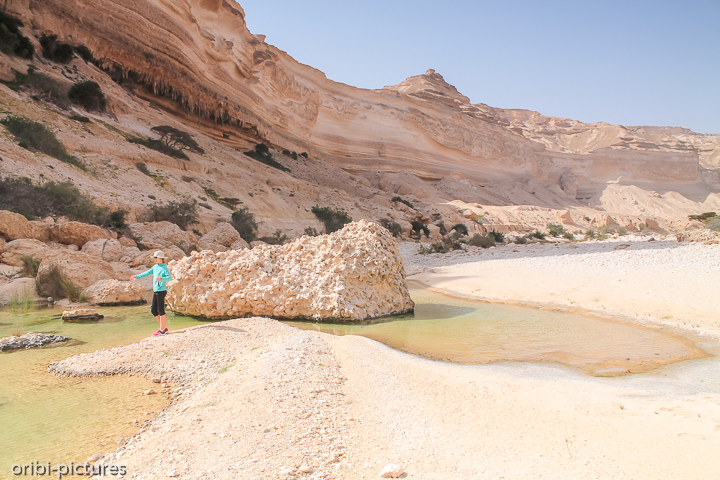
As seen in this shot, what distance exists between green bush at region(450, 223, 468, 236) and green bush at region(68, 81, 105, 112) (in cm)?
1966

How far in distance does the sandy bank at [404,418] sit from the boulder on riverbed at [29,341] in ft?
3.09

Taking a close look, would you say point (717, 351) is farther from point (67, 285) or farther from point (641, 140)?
point (641, 140)

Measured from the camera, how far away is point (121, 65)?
21.9 metres

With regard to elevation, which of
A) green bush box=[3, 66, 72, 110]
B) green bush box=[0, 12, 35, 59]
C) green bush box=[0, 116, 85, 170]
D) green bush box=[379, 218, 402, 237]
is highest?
green bush box=[0, 12, 35, 59]

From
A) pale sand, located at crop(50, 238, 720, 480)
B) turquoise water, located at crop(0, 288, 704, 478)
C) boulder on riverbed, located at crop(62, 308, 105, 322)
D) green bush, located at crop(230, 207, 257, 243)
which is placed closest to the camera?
pale sand, located at crop(50, 238, 720, 480)

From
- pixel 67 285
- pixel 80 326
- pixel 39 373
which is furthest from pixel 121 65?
→ pixel 39 373

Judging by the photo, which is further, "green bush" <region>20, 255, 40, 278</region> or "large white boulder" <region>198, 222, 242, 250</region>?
"large white boulder" <region>198, 222, 242, 250</region>

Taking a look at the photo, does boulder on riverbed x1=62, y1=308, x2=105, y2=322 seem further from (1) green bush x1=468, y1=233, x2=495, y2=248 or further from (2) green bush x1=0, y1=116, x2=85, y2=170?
(1) green bush x1=468, y1=233, x2=495, y2=248

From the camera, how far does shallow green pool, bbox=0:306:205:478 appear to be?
8.00 ft

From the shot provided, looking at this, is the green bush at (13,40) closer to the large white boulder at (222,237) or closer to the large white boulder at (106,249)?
the large white boulder at (222,237)

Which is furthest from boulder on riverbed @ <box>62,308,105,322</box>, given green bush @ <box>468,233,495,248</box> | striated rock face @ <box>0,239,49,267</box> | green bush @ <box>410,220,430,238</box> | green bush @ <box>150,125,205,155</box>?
green bush @ <box>410,220,430,238</box>

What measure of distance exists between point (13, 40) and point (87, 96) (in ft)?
11.5

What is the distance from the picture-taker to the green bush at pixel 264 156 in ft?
85.3

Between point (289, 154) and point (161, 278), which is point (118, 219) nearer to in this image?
point (161, 278)
